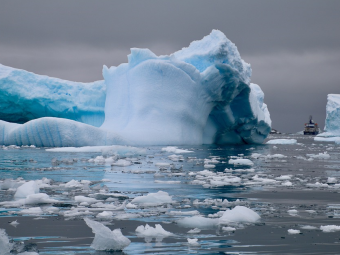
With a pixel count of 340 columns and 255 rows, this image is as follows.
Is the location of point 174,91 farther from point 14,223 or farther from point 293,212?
point 14,223

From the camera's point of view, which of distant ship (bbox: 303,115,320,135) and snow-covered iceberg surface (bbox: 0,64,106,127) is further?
distant ship (bbox: 303,115,320,135)

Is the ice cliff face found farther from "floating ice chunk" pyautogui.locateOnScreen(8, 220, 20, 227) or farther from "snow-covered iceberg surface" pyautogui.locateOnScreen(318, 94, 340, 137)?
"snow-covered iceberg surface" pyautogui.locateOnScreen(318, 94, 340, 137)

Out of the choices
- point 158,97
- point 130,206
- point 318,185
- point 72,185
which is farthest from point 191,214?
point 158,97

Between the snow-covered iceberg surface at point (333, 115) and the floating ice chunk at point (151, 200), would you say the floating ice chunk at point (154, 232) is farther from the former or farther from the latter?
the snow-covered iceberg surface at point (333, 115)

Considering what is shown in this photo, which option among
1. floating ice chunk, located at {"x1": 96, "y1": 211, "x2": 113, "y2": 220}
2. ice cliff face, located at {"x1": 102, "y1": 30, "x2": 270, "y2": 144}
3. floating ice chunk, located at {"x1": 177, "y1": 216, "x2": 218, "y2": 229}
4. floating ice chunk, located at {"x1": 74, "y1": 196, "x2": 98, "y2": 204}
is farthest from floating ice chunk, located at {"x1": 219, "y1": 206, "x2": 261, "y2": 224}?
ice cliff face, located at {"x1": 102, "y1": 30, "x2": 270, "y2": 144}

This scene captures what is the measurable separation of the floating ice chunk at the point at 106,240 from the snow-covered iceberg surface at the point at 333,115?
1601 inches

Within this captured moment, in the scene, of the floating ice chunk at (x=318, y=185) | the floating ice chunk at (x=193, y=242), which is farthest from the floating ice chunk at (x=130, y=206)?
the floating ice chunk at (x=318, y=185)

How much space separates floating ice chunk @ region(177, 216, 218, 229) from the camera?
152 inches

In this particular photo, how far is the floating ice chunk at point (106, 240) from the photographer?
3.04 meters

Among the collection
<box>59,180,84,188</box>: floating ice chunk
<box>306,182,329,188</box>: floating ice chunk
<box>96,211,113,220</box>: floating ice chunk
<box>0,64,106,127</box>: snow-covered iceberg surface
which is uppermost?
<box>0,64,106,127</box>: snow-covered iceberg surface

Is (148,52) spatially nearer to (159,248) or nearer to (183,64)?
(183,64)

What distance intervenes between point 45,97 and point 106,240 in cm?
2012

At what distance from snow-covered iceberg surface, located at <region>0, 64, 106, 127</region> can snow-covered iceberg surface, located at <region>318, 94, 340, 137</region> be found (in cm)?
2494

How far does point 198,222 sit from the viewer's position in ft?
12.7
